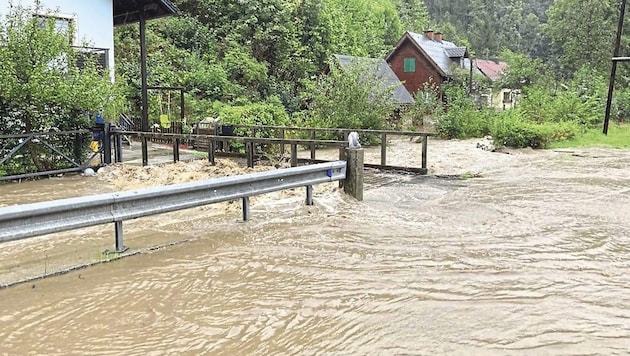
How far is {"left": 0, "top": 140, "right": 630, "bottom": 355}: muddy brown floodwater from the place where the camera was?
4.01 m

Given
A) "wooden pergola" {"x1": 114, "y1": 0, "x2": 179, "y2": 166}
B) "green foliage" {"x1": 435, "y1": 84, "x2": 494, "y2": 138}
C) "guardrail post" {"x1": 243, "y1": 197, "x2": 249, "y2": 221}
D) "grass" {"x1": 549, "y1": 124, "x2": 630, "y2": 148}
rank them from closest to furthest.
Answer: "guardrail post" {"x1": 243, "y1": 197, "x2": 249, "y2": 221}
"wooden pergola" {"x1": 114, "y1": 0, "x2": 179, "y2": 166}
"grass" {"x1": 549, "y1": 124, "x2": 630, "y2": 148}
"green foliage" {"x1": 435, "y1": 84, "x2": 494, "y2": 138}

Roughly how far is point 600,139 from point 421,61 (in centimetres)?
2427

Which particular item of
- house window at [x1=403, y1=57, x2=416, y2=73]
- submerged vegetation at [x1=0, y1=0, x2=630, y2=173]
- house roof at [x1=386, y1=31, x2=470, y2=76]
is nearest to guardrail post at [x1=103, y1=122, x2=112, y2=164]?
submerged vegetation at [x1=0, y1=0, x2=630, y2=173]

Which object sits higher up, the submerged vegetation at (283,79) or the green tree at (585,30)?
the green tree at (585,30)

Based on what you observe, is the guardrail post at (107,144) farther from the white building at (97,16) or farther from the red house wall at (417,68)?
the red house wall at (417,68)

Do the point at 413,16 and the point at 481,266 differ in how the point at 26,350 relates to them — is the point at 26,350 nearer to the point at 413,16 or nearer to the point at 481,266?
the point at 481,266

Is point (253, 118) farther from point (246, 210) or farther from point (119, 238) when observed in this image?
point (119, 238)

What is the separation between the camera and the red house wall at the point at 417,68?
46.4m

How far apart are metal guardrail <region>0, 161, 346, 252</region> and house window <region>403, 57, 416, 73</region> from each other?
41.2m

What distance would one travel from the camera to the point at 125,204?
5996 millimetres

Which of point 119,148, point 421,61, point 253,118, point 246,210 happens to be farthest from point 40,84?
point 421,61

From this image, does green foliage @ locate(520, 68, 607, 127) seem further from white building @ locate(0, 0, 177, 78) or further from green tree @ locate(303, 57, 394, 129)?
white building @ locate(0, 0, 177, 78)

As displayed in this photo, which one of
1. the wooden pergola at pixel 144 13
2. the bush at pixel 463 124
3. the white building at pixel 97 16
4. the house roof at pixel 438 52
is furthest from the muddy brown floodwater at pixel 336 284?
the house roof at pixel 438 52

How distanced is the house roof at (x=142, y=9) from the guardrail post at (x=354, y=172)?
1137 cm
